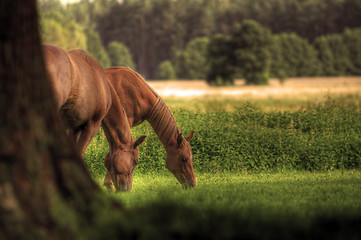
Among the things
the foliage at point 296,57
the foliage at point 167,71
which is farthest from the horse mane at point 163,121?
the foliage at point 167,71

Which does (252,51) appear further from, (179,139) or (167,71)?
(179,139)

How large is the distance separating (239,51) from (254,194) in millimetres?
50762

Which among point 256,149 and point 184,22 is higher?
point 256,149

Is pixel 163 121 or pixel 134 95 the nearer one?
pixel 163 121

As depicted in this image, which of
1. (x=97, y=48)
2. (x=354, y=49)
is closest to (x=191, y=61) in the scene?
(x=97, y=48)

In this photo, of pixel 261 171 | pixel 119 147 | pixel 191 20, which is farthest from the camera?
pixel 191 20

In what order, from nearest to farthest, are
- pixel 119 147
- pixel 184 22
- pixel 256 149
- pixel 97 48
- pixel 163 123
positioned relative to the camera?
pixel 119 147, pixel 163 123, pixel 256 149, pixel 97 48, pixel 184 22

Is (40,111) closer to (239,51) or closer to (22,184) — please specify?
(22,184)

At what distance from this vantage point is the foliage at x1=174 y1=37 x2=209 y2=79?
83.5 m

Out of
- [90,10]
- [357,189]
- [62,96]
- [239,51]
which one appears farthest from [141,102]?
[90,10]

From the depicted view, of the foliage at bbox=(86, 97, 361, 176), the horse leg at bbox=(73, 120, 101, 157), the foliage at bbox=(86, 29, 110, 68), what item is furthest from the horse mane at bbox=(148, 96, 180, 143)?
the foliage at bbox=(86, 29, 110, 68)

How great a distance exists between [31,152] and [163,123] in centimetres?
516

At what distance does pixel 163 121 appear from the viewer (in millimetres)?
8805

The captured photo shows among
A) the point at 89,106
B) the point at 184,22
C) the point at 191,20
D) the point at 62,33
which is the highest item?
the point at 89,106
